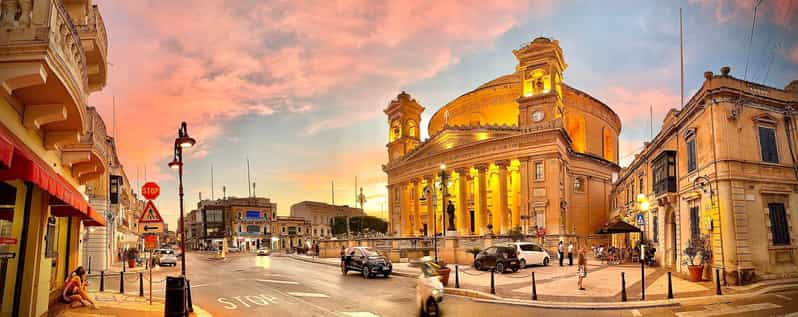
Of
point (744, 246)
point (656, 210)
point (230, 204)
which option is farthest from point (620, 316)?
point (230, 204)

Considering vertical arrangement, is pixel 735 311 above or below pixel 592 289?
above

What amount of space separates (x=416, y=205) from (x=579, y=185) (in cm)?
2166

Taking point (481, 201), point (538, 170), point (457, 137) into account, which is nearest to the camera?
point (538, 170)

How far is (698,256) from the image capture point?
20078 mm

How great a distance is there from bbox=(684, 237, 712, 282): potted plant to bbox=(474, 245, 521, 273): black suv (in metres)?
8.95

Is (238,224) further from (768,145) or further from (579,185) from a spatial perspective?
(768,145)

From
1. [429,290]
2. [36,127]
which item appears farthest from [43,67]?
[429,290]

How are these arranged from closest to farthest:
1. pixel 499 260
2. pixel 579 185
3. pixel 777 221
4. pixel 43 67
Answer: pixel 43 67
pixel 777 221
pixel 499 260
pixel 579 185

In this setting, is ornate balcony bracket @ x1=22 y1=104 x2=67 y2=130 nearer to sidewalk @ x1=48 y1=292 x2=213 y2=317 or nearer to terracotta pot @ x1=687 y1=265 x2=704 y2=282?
sidewalk @ x1=48 y1=292 x2=213 y2=317

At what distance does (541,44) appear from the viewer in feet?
182

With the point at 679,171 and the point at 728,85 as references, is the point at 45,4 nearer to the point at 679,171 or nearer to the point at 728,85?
the point at 728,85

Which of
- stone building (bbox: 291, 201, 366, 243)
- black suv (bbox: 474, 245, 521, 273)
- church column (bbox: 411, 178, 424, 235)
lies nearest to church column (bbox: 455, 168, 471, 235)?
church column (bbox: 411, 178, 424, 235)

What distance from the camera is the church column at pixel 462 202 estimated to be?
6056 centimetres

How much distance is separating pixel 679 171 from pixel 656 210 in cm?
525
